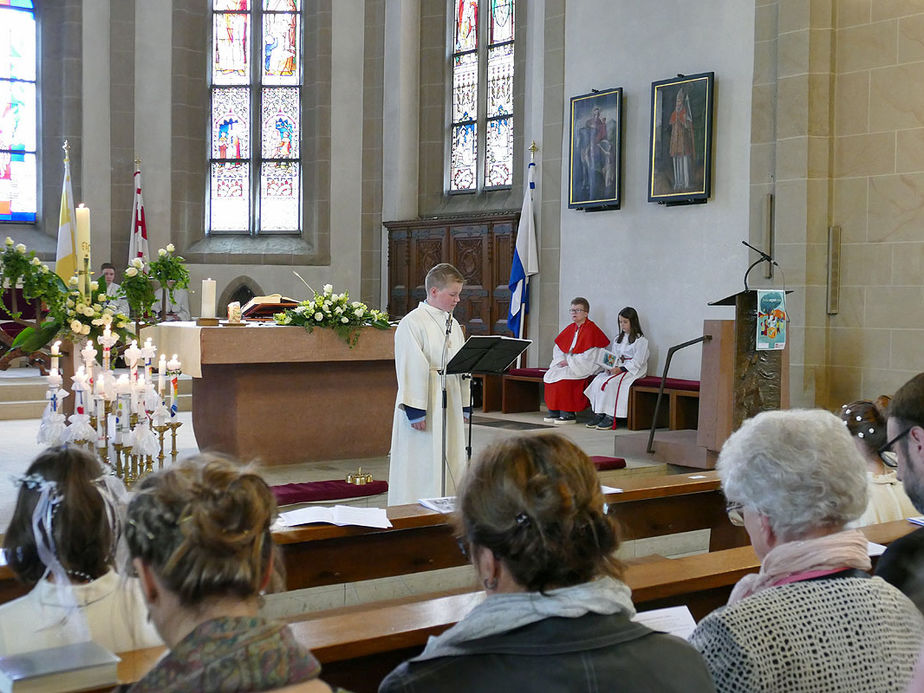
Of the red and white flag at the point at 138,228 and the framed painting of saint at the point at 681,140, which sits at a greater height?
the framed painting of saint at the point at 681,140

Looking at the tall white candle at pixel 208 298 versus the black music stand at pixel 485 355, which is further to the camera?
the tall white candle at pixel 208 298

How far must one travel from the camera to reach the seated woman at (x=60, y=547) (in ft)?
5.91

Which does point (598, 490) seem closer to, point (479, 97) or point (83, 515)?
point (83, 515)

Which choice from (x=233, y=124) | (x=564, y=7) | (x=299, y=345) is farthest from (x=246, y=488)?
(x=233, y=124)

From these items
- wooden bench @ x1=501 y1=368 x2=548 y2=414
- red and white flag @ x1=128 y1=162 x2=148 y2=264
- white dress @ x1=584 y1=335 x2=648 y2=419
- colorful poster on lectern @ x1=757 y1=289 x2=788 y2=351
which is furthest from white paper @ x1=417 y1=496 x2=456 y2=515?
red and white flag @ x1=128 y1=162 x2=148 y2=264

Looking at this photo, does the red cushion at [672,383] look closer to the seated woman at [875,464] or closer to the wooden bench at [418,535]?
the wooden bench at [418,535]

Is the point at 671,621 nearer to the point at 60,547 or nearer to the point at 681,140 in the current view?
the point at 60,547

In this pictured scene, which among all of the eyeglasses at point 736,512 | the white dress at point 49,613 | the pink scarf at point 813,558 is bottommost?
the white dress at point 49,613

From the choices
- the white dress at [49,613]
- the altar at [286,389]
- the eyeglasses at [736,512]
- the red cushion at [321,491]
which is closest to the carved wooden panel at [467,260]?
the altar at [286,389]

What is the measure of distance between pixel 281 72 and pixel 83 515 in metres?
13.3

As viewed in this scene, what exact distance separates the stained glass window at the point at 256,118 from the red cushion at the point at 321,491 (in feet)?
28.6

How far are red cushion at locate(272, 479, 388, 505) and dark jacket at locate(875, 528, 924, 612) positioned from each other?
3.68m

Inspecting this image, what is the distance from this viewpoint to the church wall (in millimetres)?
9898

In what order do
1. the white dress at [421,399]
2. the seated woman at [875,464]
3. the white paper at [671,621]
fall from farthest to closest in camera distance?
the white dress at [421,399]
the seated woman at [875,464]
the white paper at [671,621]
